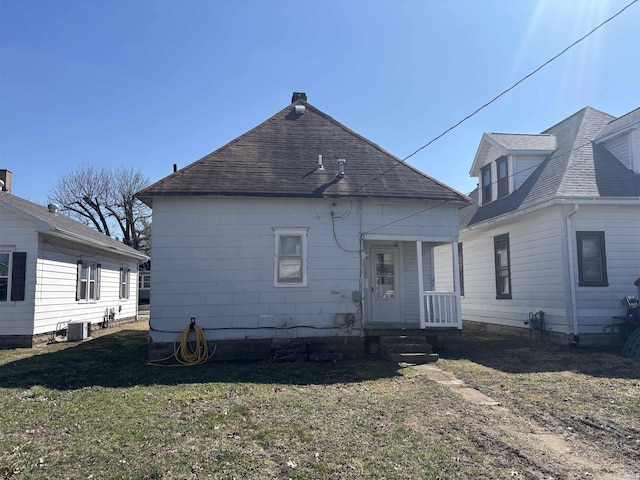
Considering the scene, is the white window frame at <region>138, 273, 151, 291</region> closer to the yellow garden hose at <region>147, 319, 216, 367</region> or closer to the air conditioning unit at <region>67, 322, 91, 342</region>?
the air conditioning unit at <region>67, 322, 91, 342</region>

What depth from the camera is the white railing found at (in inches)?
422

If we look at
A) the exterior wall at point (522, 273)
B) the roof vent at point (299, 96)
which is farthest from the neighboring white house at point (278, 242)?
the roof vent at point (299, 96)

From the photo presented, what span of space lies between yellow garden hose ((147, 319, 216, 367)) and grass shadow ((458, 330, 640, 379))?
226 inches

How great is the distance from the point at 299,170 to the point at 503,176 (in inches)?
292

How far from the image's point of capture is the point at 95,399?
6.62 metres

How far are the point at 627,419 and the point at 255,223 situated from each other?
7488 millimetres

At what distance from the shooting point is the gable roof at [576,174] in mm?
11508

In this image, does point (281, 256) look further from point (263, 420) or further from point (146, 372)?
point (263, 420)

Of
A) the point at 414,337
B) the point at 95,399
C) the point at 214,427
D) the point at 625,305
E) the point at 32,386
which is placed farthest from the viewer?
the point at 625,305

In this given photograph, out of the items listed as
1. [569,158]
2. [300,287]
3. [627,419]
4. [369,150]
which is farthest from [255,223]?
[569,158]

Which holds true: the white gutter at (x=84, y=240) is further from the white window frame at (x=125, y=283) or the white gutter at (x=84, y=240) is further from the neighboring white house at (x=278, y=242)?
the neighboring white house at (x=278, y=242)

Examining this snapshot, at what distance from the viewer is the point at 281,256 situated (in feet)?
34.3

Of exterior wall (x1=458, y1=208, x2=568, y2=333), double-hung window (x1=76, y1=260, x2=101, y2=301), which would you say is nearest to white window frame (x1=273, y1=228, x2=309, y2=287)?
exterior wall (x1=458, y1=208, x2=568, y2=333)

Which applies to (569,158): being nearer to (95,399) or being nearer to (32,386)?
(95,399)
